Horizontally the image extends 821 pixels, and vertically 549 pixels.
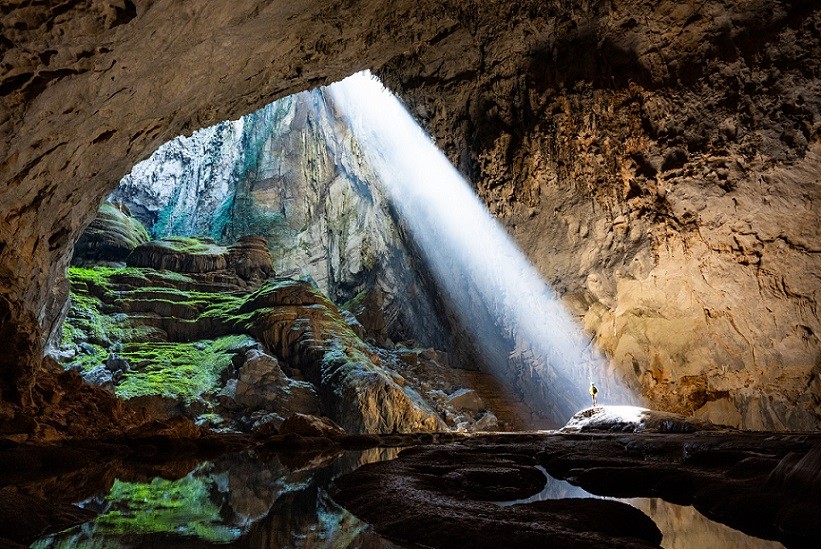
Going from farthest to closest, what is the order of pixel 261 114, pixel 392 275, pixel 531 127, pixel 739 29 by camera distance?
pixel 261 114 → pixel 392 275 → pixel 531 127 → pixel 739 29

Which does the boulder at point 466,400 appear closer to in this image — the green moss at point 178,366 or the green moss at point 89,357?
the green moss at point 178,366

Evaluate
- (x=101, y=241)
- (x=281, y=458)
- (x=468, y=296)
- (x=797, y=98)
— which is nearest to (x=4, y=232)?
(x=281, y=458)

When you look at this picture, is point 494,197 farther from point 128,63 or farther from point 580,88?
point 128,63

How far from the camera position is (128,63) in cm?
801

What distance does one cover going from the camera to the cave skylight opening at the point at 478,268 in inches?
658

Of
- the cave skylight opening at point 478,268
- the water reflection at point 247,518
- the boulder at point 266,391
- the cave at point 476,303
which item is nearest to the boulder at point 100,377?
the cave at point 476,303

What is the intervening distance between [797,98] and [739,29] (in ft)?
7.30

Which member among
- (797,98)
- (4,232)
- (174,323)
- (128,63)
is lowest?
→ (797,98)

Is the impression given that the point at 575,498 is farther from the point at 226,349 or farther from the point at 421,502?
the point at 226,349

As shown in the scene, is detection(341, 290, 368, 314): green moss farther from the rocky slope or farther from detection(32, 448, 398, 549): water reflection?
detection(32, 448, 398, 549): water reflection

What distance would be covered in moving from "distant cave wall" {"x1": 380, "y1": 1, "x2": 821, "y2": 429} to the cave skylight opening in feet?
2.67

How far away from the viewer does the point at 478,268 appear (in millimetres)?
19812

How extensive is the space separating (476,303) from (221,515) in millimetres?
19631

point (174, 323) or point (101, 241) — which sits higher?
point (101, 241)
